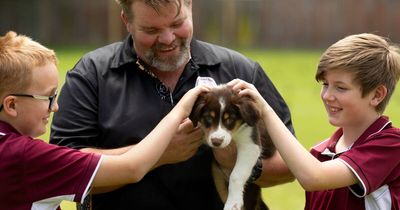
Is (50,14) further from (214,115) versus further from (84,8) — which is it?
(214,115)

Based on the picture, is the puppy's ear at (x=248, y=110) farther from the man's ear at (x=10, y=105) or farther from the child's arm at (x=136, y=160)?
the man's ear at (x=10, y=105)

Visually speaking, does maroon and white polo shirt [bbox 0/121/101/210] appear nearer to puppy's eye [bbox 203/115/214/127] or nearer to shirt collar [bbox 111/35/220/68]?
puppy's eye [bbox 203/115/214/127]

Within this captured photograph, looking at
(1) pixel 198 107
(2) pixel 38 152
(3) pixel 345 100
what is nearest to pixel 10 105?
(2) pixel 38 152

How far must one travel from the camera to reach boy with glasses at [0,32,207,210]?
3730mm

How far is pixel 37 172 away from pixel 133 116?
3.69ft

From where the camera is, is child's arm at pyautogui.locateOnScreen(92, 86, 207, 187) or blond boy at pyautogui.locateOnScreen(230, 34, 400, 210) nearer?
child's arm at pyautogui.locateOnScreen(92, 86, 207, 187)

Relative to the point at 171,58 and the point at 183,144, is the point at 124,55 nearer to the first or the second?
the point at 171,58

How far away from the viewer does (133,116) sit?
15.6 ft

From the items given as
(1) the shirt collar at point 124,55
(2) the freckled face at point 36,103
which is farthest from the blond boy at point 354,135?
(2) the freckled face at point 36,103

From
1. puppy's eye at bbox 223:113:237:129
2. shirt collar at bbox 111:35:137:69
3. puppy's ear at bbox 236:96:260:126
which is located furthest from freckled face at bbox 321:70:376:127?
shirt collar at bbox 111:35:137:69

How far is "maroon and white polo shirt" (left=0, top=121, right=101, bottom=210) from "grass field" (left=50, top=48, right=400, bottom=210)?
16.0 ft

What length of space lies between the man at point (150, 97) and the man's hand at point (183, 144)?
0.08m

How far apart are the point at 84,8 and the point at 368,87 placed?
2763 cm

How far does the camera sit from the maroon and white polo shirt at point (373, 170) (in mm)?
4039
